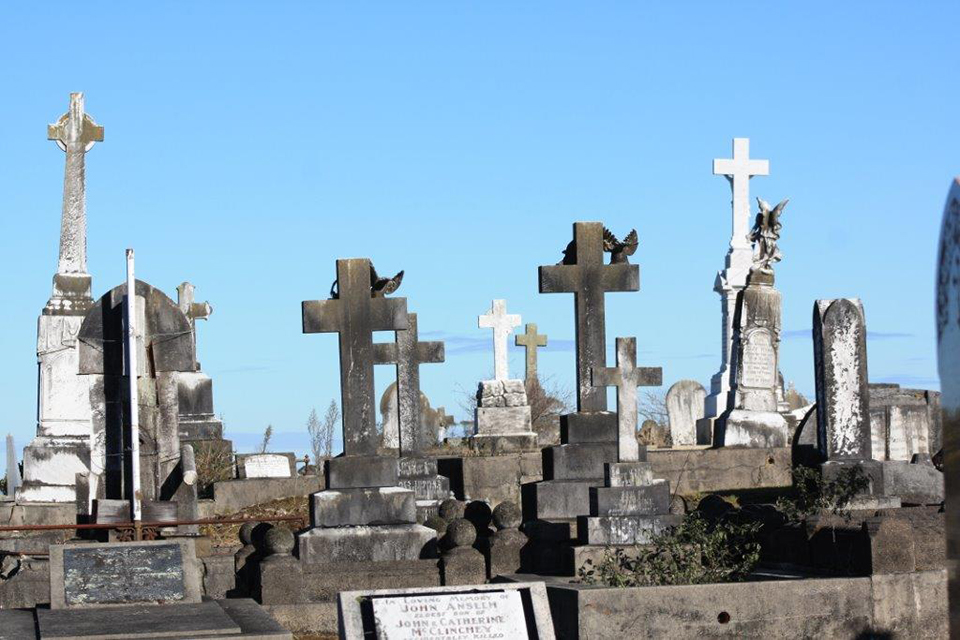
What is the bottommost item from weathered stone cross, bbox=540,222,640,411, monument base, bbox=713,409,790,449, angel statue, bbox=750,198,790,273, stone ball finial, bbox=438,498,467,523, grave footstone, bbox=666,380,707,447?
stone ball finial, bbox=438,498,467,523

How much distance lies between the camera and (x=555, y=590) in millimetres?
10391

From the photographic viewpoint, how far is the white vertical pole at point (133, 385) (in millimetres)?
12789

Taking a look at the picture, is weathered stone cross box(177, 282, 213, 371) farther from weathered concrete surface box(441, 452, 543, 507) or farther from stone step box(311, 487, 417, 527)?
stone step box(311, 487, 417, 527)

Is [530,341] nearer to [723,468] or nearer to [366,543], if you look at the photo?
[723,468]

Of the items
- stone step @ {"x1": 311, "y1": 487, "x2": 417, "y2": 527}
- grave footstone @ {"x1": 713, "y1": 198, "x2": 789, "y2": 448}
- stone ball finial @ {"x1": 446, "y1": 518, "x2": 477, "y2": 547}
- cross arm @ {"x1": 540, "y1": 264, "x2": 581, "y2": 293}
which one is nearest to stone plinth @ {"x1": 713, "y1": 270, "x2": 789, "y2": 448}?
grave footstone @ {"x1": 713, "y1": 198, "x2": 789, "y2": 448}

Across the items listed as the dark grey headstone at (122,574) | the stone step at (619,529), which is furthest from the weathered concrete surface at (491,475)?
the dark grey headstone at (122,574)

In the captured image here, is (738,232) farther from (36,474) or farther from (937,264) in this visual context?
(937,264)

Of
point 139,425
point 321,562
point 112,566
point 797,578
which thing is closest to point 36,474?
point 139,425

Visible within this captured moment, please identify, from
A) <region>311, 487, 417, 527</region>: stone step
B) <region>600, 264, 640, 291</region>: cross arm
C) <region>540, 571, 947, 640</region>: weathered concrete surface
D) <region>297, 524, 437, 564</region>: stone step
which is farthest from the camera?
<region>600, 264, 640, 291</region>: cross arm

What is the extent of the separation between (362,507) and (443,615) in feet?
16.1

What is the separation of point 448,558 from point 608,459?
2.64 m

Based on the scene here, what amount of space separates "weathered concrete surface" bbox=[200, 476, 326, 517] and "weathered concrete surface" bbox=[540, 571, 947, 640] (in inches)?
338

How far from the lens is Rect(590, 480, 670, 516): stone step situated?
515 inches

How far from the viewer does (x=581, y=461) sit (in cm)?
1510
